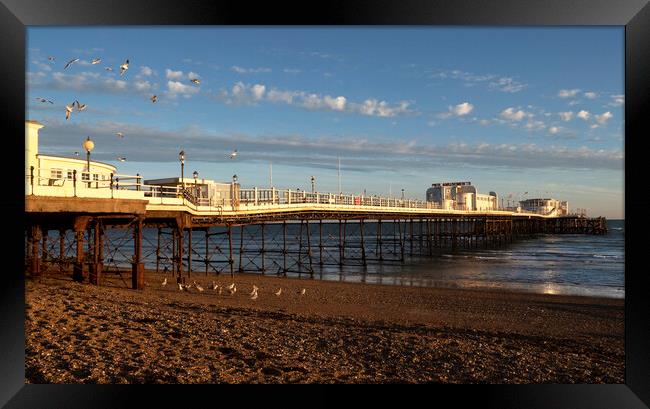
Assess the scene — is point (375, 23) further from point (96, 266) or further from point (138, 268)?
point (96, 266)

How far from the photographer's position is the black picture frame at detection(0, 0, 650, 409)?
549cm

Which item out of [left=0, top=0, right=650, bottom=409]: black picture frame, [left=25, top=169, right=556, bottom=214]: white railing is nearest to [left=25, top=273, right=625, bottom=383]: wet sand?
[left=0, top=0, right=650, bottom=409]: black picture frame

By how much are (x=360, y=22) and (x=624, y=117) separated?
3288mm

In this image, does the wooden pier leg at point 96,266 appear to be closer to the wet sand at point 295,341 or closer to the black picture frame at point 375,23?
the wet sand at point 295,341

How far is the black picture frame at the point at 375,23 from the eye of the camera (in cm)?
549

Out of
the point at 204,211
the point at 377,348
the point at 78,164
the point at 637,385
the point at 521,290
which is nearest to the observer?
the point at 637,385

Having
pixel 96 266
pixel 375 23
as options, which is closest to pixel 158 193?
pixel 96 266

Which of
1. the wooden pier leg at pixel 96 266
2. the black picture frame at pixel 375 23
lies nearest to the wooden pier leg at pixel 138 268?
the wooden pier leg at pixel 96 266

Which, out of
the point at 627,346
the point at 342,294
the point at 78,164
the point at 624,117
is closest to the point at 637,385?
the point at 627,346

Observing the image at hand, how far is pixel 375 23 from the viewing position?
5.91 meters

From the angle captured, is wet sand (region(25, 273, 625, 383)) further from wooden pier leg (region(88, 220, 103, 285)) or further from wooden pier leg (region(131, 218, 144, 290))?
wooden pier leg (region(88, 220, 103, 285))

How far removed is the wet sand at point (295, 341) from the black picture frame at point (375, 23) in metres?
1.03

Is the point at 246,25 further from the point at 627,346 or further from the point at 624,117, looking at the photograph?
the point at 627,346

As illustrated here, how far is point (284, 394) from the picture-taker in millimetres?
5871
